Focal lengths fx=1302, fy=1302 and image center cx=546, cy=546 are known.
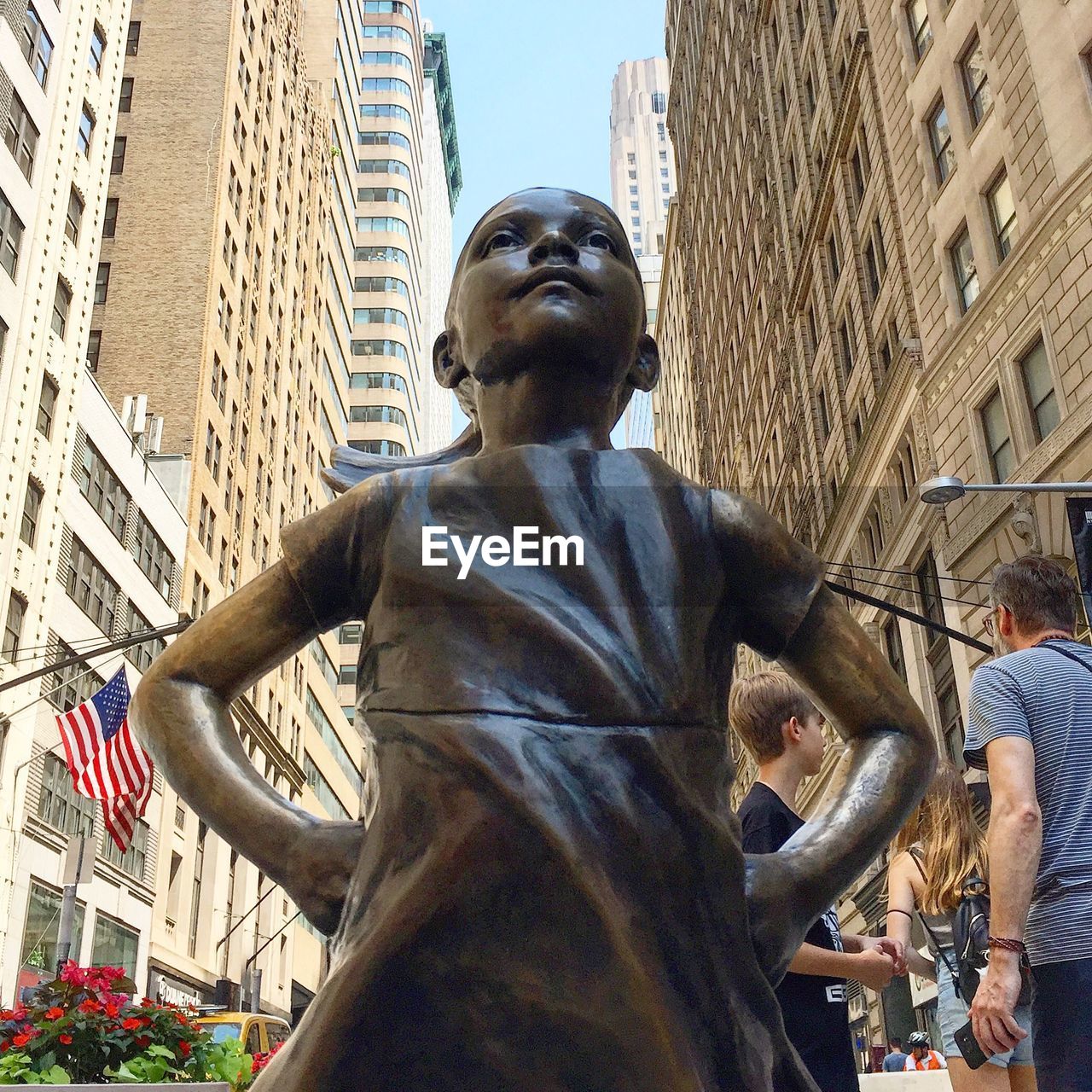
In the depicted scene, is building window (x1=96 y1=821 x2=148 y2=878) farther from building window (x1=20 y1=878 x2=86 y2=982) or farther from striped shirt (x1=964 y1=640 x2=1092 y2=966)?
striped shirt (x1=964 y1=640 x2=1092 y2=966)

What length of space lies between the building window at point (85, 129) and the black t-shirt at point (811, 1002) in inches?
1247

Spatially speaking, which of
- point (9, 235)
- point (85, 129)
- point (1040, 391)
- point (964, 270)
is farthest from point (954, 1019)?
point (85, 129)

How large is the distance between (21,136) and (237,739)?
29.2 meters

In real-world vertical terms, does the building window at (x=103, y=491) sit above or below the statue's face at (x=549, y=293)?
above

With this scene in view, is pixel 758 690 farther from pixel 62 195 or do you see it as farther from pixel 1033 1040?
pixel 62 195

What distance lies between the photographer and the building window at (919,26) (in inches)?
1081

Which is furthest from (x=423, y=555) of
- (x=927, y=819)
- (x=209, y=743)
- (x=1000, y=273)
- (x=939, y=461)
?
(x=939, y=461)

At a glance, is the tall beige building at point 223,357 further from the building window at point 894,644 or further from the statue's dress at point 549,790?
the statue's dress at point 549,790

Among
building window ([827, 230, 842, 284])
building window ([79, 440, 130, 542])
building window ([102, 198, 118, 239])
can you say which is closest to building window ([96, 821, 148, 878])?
building window ([79, 440, 130, 542])

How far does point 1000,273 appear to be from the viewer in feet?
74.7

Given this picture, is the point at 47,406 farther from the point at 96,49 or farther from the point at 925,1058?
the point at 925,1058

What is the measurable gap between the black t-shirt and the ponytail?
161 cm

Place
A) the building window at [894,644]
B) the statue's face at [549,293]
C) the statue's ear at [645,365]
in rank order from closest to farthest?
the statue's face at [549,293] < the statue's ear at [645,365] < the building window at [894,644]

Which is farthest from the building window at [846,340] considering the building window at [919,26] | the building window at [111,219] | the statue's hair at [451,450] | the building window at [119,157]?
the statue's hair at [451,450]
